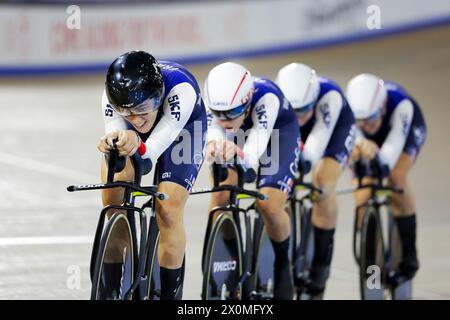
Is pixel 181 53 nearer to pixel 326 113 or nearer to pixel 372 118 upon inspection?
pixel 372 118

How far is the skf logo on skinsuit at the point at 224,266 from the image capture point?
4.96 meters

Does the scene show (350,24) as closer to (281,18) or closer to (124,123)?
(281,18)

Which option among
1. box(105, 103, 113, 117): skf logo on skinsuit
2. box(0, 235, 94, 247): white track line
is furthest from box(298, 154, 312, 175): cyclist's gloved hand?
box(0, 235, 94, 247): white track line

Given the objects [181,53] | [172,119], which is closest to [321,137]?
[172,119]

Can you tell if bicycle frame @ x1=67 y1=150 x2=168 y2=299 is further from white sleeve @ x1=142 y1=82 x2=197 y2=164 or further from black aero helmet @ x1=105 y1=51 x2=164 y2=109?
black aero helmet @ x1=105 y1=51 x2=164 y2=109

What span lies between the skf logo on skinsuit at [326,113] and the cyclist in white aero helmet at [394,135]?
13.3 inches

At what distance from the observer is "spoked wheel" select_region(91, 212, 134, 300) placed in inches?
159

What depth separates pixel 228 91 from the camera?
16.4 ft

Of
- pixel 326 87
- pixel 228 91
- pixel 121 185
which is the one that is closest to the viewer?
pixel 121 185

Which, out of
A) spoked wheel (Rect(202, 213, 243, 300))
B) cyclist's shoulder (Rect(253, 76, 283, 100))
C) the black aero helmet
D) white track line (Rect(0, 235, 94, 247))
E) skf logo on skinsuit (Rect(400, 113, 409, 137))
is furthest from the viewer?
white track line (Rect(0, 235, 94, 247))

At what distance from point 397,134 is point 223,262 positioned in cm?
189

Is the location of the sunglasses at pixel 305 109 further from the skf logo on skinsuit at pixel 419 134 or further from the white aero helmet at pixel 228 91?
the skf logo on skinsuit at pixel 419 134
